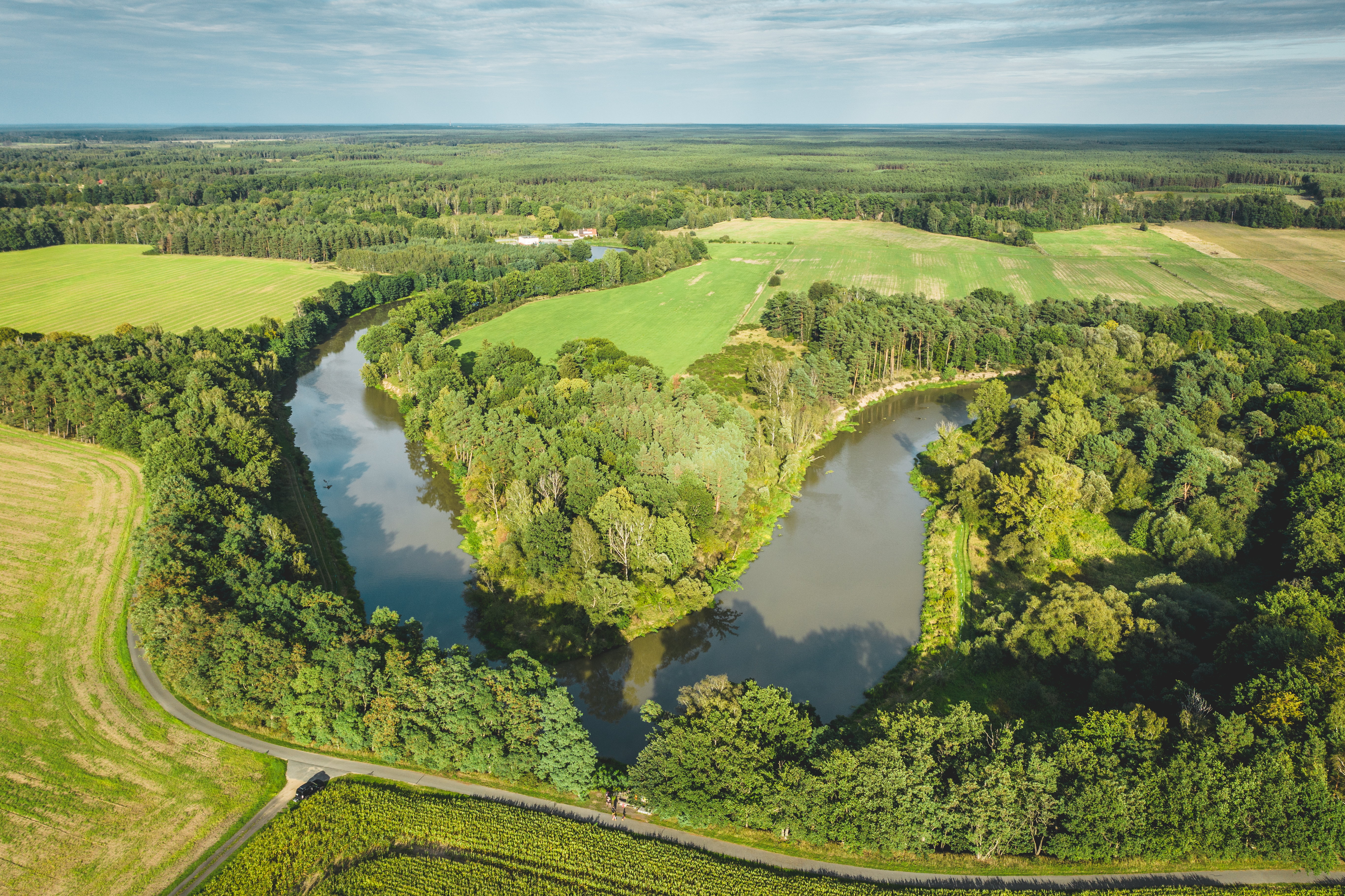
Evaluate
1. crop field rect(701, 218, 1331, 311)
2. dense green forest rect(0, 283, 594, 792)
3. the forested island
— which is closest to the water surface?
the forested island

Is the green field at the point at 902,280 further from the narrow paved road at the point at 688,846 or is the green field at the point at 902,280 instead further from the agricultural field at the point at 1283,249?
the narrow paved road at the point at 688,846

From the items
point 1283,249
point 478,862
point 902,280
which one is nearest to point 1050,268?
point 902,280

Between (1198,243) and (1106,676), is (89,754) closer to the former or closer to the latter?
(1106,676)

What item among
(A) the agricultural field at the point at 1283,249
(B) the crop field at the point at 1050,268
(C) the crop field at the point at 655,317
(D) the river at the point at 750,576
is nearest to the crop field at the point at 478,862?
(D) the river at the point at 750,576

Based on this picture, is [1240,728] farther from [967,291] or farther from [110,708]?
[967,291]

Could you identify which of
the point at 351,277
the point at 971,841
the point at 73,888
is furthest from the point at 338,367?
the point at 971,841
